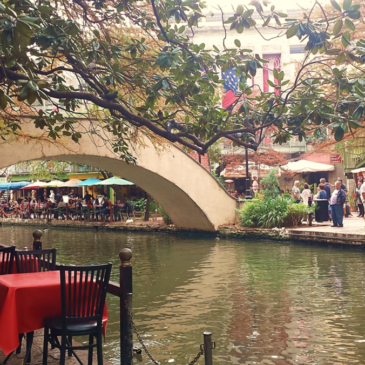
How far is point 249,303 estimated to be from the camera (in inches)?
328

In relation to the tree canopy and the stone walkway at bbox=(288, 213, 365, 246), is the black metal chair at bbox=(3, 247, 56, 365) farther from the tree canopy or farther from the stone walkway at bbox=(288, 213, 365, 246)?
the stone walkway at bbox=(288, 213, 365, 246)

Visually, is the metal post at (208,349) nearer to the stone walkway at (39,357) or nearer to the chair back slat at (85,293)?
the chair back slat at (85,293)

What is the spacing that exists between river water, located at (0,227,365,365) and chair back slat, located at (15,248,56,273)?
1.27 m

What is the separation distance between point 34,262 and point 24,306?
1.50m

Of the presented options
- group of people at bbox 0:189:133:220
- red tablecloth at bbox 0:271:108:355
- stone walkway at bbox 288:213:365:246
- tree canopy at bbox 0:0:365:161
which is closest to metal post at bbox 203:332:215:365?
red tablecloth at bbox 0:271:108:355

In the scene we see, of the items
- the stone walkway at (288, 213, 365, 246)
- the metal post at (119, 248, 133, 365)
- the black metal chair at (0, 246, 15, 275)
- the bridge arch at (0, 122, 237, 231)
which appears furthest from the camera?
the bridge arch at (0, 122, 237, 231)

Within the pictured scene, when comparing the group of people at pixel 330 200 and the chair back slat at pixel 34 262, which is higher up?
the group of people at pixel 330 200

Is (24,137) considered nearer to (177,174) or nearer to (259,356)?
(177,174)

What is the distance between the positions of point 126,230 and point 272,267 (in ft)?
38.3

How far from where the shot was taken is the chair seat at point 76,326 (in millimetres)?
4168

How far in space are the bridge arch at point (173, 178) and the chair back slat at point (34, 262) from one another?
10.6m

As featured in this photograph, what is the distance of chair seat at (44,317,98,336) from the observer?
417 cm

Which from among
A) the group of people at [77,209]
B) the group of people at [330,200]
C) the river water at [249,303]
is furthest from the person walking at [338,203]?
the group of people at [77,209]

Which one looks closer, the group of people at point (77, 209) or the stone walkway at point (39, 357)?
the stone walkway at point (39, 357)
